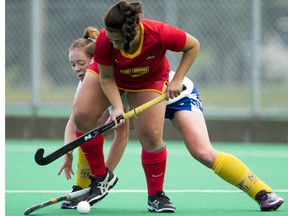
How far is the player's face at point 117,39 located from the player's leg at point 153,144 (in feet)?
1.49

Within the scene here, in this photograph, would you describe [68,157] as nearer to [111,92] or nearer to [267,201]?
[111,92]

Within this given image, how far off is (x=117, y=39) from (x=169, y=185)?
199cm

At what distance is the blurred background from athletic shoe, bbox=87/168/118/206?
470 centimetres

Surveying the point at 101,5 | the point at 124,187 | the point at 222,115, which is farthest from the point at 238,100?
the point at 124,187

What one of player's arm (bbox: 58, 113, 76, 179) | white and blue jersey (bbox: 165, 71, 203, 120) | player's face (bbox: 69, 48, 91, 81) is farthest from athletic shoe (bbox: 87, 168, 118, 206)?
player's face (bbox: 69, 48, 91, 81)

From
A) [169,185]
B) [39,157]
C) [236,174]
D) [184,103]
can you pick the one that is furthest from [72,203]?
[169,185]

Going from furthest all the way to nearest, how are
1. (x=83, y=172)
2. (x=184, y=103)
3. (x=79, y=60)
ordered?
(x=83, y=172)
(x=79, y=60)
(x=184, y=103)

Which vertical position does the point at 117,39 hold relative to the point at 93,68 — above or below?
above

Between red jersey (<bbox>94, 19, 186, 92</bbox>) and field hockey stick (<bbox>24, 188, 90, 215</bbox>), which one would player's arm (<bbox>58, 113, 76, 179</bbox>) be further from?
red jersey (<bbox>94, 19, 186, 92</bbox>)

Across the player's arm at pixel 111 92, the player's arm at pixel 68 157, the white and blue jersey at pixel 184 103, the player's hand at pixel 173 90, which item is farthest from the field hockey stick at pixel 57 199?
the player's hand at pixel 173 90

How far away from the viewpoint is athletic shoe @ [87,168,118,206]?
16.3 ft

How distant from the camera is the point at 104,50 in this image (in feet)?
15.3

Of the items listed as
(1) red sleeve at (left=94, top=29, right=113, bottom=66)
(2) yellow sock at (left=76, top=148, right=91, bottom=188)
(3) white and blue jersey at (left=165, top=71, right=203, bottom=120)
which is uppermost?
(1) red sleeve at (left=94, top=29, right=113, bottom=66)

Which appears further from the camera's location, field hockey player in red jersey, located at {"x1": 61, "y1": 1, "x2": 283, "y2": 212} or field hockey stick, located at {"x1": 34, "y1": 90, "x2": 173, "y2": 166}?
A: field hockey stick, located at {"x1": 34, "y1": 90, "x2": 173, "y2": 166}
